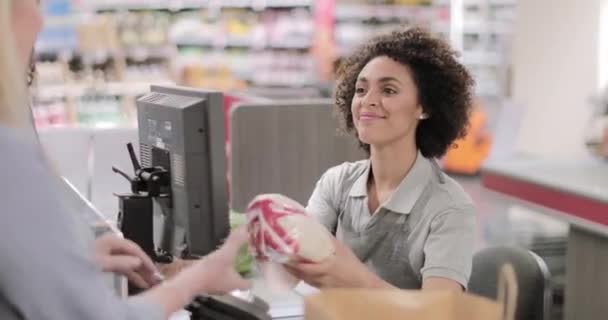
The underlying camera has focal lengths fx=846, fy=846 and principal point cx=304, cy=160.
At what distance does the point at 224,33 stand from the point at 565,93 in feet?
11.6

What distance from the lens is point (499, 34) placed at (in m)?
9.91

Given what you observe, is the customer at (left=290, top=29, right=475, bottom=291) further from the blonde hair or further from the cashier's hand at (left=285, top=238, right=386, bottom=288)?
the blonde hair

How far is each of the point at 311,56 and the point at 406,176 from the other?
715 cm

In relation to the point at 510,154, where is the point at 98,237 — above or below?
above

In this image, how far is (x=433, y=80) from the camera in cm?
223

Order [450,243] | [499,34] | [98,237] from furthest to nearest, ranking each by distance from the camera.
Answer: [499,34] < [450,243] < [98,237]

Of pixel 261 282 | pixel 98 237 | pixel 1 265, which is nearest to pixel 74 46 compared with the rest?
pixel 261 282

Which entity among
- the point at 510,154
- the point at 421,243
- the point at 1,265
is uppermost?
the point at 1,265

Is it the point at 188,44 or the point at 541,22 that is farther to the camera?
the point at 188,44

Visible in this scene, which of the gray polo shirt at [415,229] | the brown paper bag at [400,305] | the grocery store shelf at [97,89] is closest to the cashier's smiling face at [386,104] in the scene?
the gray polo shirt at [415,229]

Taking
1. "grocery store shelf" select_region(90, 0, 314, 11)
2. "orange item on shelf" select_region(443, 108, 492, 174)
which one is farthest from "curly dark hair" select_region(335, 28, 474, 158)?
"orange item on shelf" select_region(443, 108, 492, 174)

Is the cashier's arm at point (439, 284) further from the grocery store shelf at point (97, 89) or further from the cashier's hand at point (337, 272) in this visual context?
the grocery store shelf at point (97, 89)

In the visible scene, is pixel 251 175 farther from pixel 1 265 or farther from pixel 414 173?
pixel 1 265

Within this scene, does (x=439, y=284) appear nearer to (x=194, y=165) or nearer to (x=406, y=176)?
(x=406, y=176)
